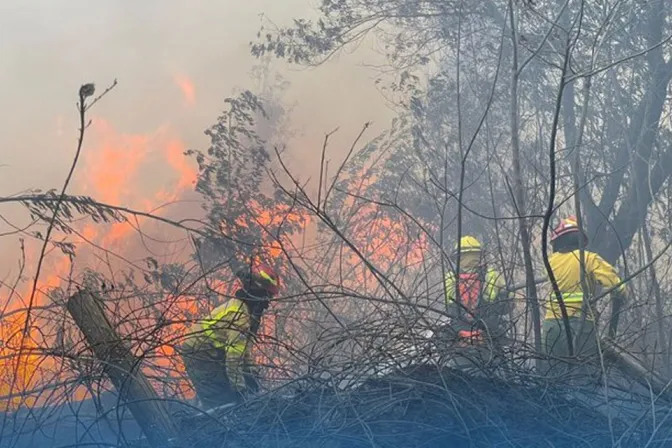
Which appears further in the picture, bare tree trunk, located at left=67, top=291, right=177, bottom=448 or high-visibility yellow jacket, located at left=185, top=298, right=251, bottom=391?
high-visibility yellow jacket, located at left=185, top=298, right=251, bottom=391

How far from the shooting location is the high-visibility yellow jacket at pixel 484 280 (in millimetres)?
4344

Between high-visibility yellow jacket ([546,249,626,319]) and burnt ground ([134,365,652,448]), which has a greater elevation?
high-visibility yellow jacket ([546,249,626,319])

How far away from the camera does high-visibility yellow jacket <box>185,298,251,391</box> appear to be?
145 inches

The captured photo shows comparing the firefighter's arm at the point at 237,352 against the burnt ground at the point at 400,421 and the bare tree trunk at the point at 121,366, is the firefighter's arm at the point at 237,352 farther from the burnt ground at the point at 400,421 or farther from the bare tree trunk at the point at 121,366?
the bare tree trunk at the point at 121,366

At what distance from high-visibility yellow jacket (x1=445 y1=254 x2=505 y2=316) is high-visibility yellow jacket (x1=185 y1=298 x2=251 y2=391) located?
1.13 m

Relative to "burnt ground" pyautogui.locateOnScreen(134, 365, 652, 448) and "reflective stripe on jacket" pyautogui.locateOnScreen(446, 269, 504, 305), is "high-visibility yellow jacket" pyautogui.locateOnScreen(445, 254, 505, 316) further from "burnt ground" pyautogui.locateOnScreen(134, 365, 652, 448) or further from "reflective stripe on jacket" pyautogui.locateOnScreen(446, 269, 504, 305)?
"burnt ground" pyautogui.locateOnScreen(134, 365, 652, 448)

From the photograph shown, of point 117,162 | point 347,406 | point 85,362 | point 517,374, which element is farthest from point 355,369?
point 117,162

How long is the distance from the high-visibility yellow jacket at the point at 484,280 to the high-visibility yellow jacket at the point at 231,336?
1131 mm

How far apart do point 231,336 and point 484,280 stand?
5.45 feet

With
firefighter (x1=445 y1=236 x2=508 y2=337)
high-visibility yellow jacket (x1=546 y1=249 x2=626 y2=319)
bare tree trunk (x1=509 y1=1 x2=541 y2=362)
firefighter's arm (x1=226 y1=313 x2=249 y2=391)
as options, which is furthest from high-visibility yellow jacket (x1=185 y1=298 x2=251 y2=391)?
high-visibility yellow jacket (x1=546 y1=249 x2=626 y2=319)

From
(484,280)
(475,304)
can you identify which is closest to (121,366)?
(484,280)

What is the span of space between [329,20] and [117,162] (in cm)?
506

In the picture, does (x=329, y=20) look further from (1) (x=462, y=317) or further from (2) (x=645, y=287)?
(1) (x=462, y=317)

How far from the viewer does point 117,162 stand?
40.7 ft
